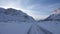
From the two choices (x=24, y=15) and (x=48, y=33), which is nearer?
(x=48, y=33)

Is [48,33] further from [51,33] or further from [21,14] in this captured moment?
[21,14]

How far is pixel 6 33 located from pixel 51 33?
10.2 feet

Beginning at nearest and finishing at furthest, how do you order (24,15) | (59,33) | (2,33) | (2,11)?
(2,33) → (59,33) → (2,11) → (24,15)

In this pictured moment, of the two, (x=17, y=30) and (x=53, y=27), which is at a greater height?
(x=53, y=27)

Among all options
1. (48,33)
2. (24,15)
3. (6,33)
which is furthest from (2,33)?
(24,15)

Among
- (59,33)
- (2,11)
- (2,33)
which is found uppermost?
(2,11)

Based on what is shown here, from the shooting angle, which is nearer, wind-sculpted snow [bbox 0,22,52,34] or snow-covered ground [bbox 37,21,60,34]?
wind-sculpted snow [bbox 0,22,52,34]

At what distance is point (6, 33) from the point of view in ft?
26.3

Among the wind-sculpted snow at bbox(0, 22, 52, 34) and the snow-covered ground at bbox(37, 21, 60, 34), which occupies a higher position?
the snow-covered ground at bbox(37, 21, 60, 34)

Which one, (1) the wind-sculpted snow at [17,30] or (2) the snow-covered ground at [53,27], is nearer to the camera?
(1) the wind-sculpted snow at [17,30]

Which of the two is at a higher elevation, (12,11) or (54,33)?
(12,11)

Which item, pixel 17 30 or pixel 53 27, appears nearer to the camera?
pixel 17 30

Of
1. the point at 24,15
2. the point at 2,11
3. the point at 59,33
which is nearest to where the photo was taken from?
the point at 59,33

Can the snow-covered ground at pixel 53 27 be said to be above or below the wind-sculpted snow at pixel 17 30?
above
